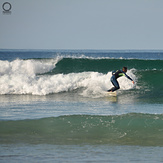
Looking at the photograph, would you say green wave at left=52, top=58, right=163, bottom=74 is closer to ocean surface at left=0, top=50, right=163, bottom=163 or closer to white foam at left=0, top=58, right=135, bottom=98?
white foam at left=0, top=58, right=135, bottom=98

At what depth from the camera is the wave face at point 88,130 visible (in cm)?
832

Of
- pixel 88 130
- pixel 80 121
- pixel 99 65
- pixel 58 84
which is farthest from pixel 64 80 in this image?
pixel 88 130

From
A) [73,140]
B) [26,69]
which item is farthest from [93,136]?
[26,69]

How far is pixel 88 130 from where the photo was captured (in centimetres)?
922

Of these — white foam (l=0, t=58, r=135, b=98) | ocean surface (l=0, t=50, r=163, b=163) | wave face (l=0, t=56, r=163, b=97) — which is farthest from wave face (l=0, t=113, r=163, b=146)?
wave face (l=0, t=56, r=163, b=97)

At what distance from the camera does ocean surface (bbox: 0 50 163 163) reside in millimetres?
7285

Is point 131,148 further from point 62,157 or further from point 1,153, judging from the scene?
point 1,153

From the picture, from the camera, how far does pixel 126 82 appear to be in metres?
18.3

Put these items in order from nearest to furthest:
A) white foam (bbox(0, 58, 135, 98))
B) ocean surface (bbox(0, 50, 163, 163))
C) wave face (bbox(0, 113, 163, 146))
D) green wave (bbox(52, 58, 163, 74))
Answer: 1. ocean surface (bbox(0, 50, 163, 163))
2. wave face (bbox(0, 113, 163, 146))
3. white foam (bbox(0, 58, 135, 98))
4. green wave (bbox(52, 58, 163, 74))

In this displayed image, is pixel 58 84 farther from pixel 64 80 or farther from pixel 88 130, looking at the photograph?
pixel 88 130

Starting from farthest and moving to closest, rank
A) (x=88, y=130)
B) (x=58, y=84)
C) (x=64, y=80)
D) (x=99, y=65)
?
(x=99, y=65) → (x=64, y=80) → (x=58, y=84) → (x=88, y=130)

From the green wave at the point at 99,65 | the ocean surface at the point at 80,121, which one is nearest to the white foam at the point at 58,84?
the ocean surface at the point at 80,121

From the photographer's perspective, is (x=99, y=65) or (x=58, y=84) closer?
(x=58, y=84)

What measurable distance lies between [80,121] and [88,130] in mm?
807
